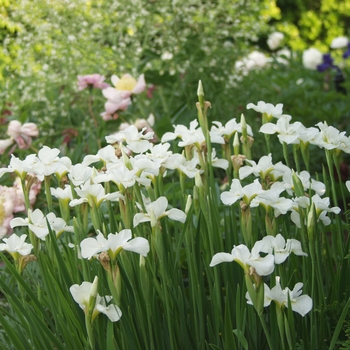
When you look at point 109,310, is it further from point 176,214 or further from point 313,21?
point 313,21

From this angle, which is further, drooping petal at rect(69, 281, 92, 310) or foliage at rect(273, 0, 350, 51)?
foliage at rect(273, 0, 350, 51)

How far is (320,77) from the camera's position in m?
5.13

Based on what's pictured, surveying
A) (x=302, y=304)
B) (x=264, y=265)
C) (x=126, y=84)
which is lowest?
(x=302, y=304)

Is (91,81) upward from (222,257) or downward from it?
upward

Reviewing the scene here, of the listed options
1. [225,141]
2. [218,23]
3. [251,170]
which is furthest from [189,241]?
[218,23]

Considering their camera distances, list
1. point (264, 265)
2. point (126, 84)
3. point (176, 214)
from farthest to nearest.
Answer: point (126, 84)
point (176, 214)
point (264, 265)

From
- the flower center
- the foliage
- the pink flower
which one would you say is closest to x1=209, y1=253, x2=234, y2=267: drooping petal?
the flower center

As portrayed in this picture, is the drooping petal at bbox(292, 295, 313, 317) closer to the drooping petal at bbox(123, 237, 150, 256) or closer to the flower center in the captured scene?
the drooping petal at bbox(123, 237, 150, 256)

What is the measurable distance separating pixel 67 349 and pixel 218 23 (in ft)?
8.50

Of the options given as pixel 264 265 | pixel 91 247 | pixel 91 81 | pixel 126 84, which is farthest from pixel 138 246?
pixel 91 81

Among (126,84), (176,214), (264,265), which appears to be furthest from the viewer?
(126,84)

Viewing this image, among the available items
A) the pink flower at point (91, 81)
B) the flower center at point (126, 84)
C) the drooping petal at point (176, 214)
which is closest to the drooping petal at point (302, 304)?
the drooping petal at point (176, 214)

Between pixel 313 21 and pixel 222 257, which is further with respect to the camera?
pixel 313 21

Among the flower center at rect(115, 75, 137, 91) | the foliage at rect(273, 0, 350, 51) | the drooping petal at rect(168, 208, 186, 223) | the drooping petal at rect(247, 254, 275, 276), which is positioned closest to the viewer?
the drooping petal at rect(247, 254, 275, 276)
